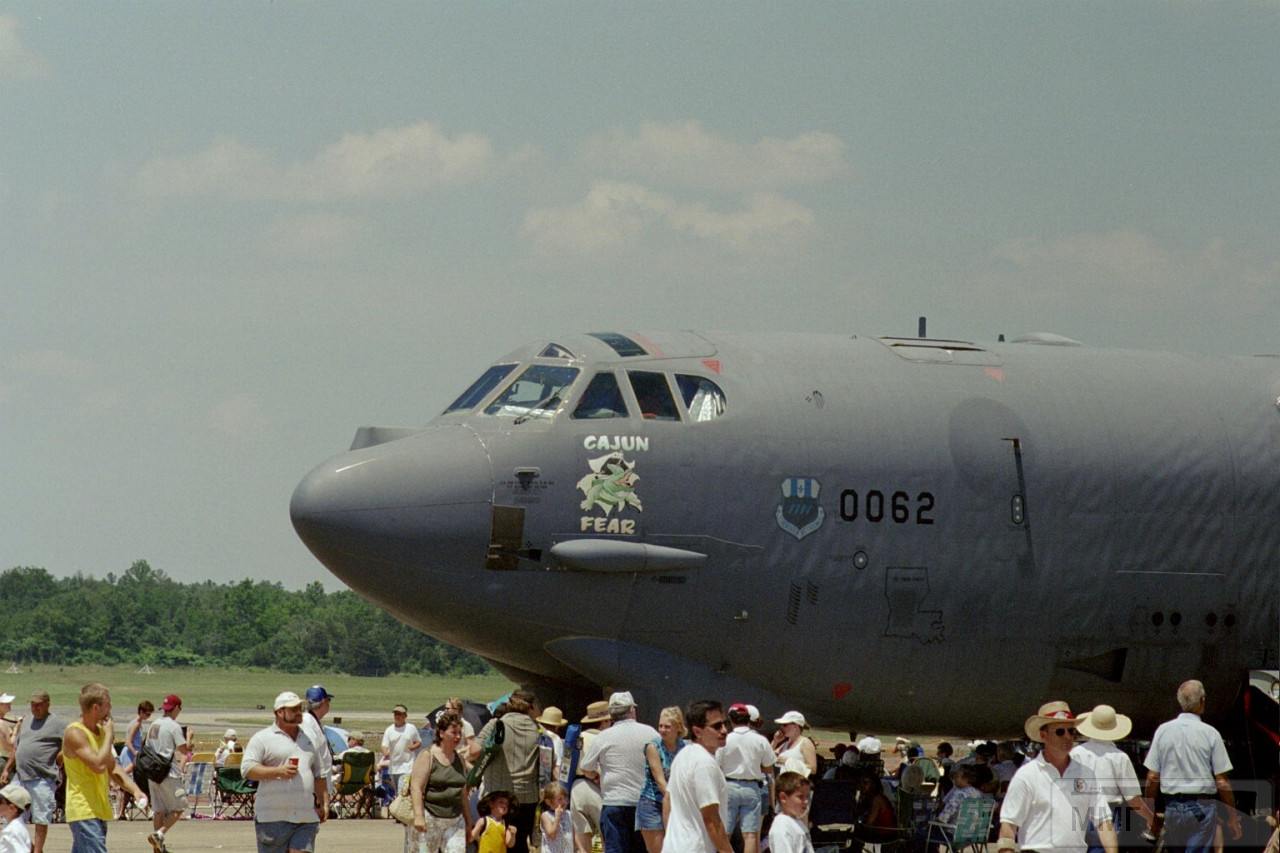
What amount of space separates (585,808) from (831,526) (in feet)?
11.7

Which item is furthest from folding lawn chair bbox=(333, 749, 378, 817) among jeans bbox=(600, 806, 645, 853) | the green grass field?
the green grass field

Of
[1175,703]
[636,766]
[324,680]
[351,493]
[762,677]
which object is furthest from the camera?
[324,680]

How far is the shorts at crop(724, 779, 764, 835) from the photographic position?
14.1 m

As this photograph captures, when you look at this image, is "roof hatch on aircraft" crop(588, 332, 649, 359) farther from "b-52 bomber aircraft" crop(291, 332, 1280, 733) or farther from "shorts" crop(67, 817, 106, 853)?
"shorts" crop(67, 817, 106, 853)

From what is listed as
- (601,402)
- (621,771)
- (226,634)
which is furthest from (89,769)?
(226,634)

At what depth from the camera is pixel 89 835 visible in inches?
546

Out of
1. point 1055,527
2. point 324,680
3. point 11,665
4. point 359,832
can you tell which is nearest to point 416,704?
point 324,680

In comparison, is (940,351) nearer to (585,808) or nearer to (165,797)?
(585,808)

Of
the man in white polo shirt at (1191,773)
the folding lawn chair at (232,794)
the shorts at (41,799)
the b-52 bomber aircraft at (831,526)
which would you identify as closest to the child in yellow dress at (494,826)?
the b-52 bomber aircraft at (831,526)

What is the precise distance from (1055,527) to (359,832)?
840 centimetres

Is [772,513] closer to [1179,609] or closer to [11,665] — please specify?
[1179,609]

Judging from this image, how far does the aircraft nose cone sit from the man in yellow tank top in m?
3.15

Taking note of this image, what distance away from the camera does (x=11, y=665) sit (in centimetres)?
11212

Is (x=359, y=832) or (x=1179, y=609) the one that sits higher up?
(x=1179, y=609)
